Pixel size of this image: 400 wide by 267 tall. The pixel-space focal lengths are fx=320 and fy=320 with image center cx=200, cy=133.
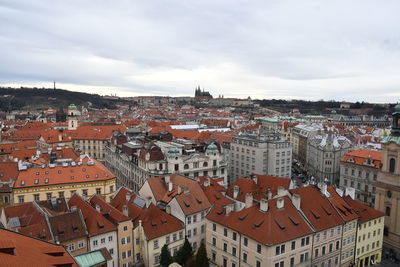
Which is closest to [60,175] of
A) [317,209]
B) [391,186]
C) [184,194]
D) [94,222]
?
[94,222]

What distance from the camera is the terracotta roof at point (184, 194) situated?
4947 centimetres

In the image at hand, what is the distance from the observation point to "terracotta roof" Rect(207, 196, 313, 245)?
3838 cm

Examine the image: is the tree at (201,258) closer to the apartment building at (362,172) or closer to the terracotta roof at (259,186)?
the terracotta roof at (259,186)

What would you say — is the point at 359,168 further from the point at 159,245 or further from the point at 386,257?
the point at 159,245

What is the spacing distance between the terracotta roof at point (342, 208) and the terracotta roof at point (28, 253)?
3642 centimetres

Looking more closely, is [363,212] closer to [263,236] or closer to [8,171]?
[263,236]

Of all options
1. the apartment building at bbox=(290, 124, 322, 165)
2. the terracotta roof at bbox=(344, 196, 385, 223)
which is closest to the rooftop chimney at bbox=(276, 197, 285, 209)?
the terracotta roof at bbox=(344, 196, 385, 223)

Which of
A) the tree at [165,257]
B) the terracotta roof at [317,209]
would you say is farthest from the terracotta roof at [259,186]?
the tree at [165,257]

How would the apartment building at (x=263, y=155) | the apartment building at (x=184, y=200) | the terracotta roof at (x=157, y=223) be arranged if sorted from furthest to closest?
the apartment building at (x=263, y=155)
the apartment building at (x=184, y=200)
the terracotta roof at (x=157, y=223)

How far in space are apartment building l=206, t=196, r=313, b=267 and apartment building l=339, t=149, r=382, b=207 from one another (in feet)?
127

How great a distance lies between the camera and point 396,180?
55500 mm

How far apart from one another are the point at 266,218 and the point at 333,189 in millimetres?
18047

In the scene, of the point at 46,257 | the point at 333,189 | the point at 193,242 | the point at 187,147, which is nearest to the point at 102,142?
the point at 187,147

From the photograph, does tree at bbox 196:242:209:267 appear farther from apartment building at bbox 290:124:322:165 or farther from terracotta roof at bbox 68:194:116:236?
apartment building at bbox 290:124:322:165
